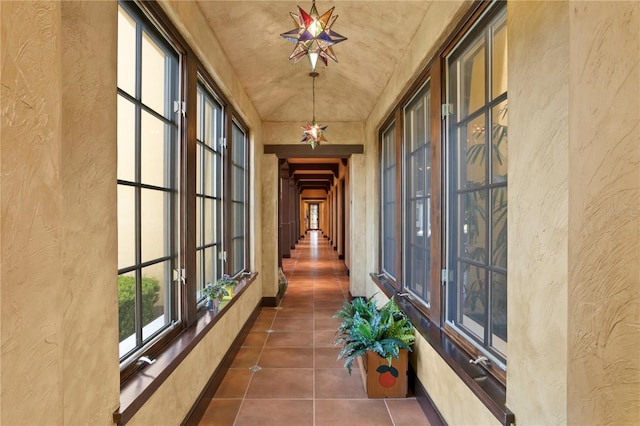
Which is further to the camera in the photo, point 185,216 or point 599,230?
point 185,216

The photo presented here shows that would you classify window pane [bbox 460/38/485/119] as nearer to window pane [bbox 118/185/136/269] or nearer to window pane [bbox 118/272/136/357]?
window pane [bbox 118/185/136/269]

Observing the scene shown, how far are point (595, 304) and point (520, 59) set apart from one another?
91 centimetres

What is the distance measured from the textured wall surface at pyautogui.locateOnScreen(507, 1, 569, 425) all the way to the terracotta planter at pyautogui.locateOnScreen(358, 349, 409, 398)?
1.46m

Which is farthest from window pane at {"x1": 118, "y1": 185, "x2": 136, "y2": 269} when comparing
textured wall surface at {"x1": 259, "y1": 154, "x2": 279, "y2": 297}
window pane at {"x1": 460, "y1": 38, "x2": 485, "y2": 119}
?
textured wall surface at {"x1": 259, "y1": 154, "x2": 279, "y2": 297}

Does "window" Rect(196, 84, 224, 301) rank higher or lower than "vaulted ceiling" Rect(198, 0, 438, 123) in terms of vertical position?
lower

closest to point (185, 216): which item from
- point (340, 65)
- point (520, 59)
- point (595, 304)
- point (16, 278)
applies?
point (16, 278)

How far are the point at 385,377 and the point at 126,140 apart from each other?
2.43m

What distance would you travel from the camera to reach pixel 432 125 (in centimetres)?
262

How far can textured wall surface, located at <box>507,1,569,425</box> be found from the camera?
112cm

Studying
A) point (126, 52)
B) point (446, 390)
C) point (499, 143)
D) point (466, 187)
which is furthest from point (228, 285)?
point (499, 143)

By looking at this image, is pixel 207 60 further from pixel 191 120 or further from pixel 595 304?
pixel 595 304

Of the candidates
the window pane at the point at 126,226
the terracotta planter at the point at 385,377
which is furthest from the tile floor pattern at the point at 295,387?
the window pane at the point at 126,226

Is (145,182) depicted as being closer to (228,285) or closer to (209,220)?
(209,220)

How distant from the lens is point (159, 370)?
72.1 inches
